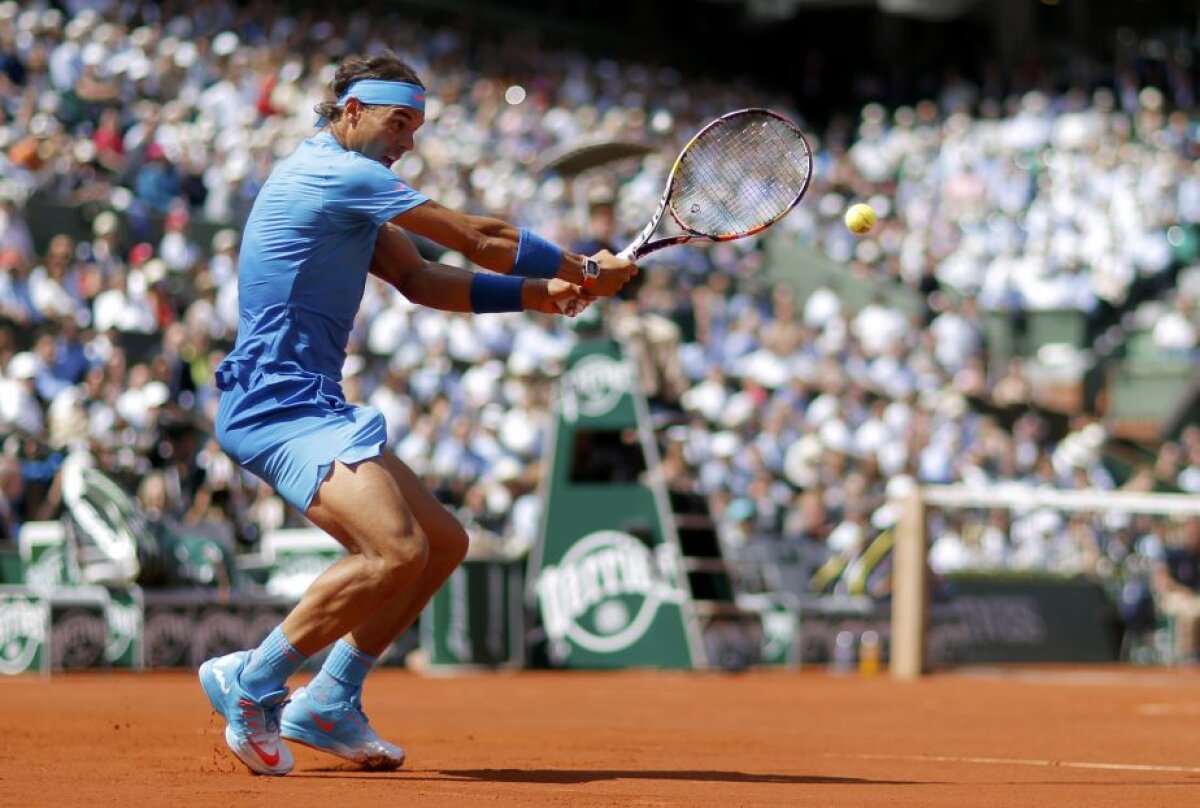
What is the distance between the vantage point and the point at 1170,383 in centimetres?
2672

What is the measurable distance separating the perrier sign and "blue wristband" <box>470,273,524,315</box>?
8.12 meters

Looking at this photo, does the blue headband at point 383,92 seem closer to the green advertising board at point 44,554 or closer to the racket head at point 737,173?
the racket head at point 737,173

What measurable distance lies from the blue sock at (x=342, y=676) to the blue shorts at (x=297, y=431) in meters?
0.57

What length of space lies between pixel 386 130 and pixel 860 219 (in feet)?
6.21

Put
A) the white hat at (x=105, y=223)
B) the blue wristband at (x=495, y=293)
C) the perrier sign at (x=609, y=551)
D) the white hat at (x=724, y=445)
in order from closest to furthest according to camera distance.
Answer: the blue wristband at (x=495, y=293)
the perrier sign at (x=609, y=551)
the white hat at (x=105, y=223)
the white hat at (x=724, y=445)

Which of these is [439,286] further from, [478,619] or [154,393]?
[154,393]

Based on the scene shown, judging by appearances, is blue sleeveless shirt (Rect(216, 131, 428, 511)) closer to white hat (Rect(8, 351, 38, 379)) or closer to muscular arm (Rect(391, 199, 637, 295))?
muscular arm (Rect(391, 199, 637, 295))

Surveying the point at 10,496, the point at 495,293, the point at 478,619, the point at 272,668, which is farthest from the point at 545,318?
the point at 272,668

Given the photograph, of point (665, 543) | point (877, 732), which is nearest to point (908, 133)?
point (665, 543)

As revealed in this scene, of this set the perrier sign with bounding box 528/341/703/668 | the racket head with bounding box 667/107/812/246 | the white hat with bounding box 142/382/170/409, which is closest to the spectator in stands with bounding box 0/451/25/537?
the white hat with bounding box 142/382/170/409

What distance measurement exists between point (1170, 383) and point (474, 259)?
2182 cm

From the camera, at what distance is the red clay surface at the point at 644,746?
596cm

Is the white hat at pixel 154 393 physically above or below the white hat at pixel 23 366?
below

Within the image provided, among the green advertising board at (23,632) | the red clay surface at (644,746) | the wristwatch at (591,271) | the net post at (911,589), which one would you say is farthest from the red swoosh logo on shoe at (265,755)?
the net post at (911,589)
